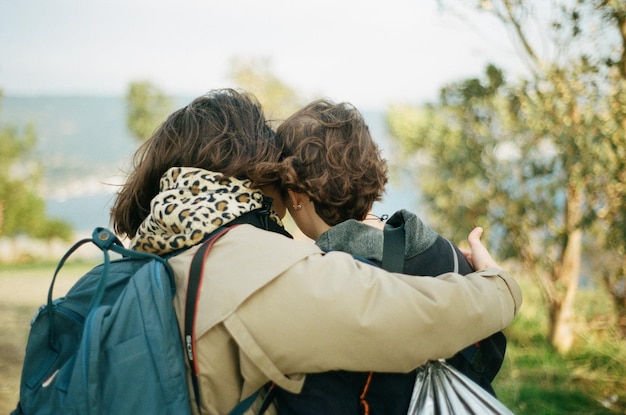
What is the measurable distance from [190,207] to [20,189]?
63.8 ft

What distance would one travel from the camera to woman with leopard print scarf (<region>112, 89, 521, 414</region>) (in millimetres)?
1459

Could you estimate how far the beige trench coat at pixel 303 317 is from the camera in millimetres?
1458

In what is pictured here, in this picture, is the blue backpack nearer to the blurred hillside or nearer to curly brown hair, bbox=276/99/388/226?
curly brown hair, bbox=276/99/388/226

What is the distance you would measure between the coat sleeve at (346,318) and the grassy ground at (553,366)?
311 cm

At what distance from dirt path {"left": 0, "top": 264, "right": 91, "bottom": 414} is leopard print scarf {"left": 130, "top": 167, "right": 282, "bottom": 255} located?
12.2ft

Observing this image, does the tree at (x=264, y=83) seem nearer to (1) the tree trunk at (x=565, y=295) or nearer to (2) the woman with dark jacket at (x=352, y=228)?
(1) the tree trunk at (x=565, y=295)

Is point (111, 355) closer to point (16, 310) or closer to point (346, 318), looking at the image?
point (346, 318)

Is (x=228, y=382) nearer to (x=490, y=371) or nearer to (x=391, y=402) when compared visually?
(x=391, y=402)

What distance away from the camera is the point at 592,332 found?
5.67 metres

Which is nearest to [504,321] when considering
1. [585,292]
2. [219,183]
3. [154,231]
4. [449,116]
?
[219,183]

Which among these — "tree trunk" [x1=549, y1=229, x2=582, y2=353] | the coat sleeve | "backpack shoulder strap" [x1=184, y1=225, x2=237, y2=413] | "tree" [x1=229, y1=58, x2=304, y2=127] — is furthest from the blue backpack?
"tree" [x1=229, y1=58, x2=304, y2=127]

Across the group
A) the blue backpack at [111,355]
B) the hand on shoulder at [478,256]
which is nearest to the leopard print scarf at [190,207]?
the blue backpack at [111,355]

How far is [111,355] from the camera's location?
147cm

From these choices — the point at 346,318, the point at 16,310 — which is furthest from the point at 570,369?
the point at 16,310
